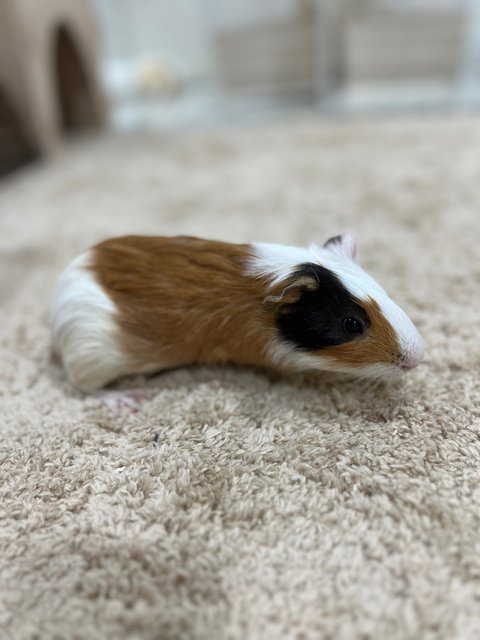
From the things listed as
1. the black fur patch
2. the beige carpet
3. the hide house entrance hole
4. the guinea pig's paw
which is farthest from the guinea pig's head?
the hide house entrance hole

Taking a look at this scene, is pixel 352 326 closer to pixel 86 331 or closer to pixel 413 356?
pixel 413 356

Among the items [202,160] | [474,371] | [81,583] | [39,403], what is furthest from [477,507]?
[202,160]

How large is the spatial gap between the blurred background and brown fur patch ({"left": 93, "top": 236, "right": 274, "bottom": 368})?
6.58ft

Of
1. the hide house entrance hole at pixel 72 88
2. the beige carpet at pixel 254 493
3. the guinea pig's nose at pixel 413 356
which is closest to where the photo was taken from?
the beige carpet at pixel 254 493

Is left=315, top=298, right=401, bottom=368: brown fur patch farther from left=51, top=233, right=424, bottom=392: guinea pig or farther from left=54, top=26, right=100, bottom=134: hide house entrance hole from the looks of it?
left=54, top=26, right=100, bottom=134: hide house entrance hole

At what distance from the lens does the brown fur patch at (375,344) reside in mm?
875

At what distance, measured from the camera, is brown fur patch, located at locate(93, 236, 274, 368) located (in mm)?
953

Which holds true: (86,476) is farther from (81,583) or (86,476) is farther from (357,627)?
(357,627)

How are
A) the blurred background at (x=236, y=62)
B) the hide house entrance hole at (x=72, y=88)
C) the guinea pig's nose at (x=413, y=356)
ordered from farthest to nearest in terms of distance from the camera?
1. the hide house entrance hole at (x=72, y=88)
2. the blurred background at (x=236, y=62)
3. the guinea pig's nose at (x=413, y=356)

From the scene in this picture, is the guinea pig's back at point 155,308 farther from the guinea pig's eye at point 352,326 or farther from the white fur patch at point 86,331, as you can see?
the guinea pig's eye at point 352,326

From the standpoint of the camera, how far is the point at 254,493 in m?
0.81

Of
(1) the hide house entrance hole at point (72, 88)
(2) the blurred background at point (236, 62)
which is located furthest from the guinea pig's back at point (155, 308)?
(1) the hide house entrance hole at point (72, 88)

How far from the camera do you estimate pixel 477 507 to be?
749 mm

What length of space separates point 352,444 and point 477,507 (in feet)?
0.71
